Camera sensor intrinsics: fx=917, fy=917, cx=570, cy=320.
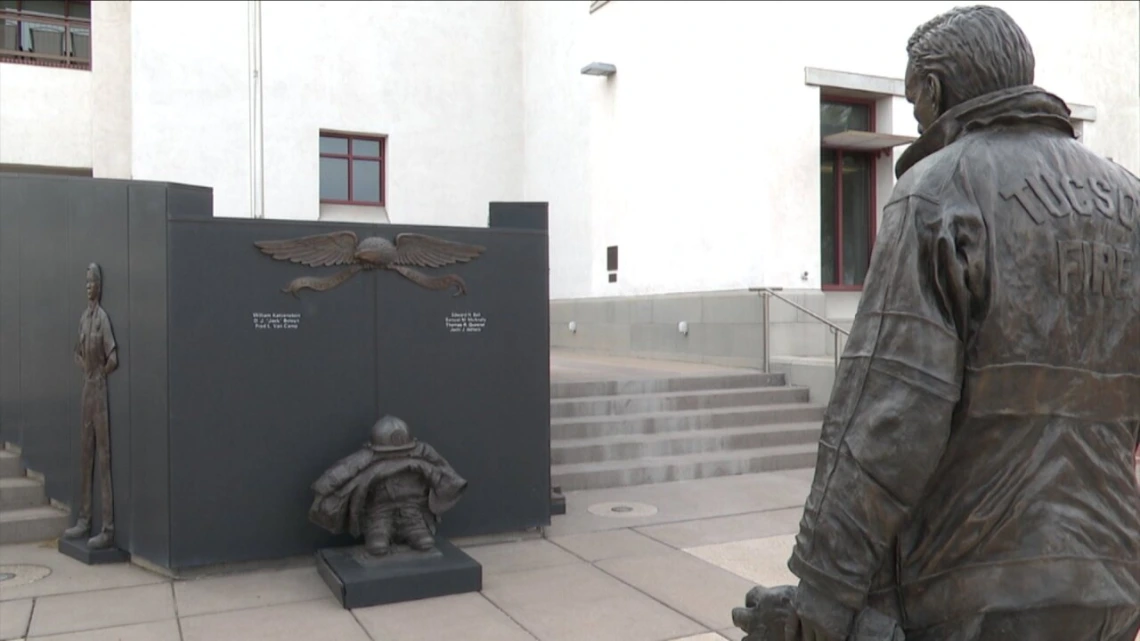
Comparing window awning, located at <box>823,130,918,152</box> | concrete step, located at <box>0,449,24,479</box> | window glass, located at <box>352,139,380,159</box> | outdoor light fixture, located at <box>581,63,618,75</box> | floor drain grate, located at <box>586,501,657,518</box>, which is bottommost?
floor drain grate, located at <box>586,501,657,518</box>

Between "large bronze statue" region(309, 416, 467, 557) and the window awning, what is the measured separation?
10.2m

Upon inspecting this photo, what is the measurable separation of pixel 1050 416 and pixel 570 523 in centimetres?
586

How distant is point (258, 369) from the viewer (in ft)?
20.3

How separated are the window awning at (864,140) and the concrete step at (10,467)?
38.1ft

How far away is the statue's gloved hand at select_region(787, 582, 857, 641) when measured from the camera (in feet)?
6.22

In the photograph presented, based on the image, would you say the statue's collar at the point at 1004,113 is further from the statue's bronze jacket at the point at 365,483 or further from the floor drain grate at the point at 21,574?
the floor drain grate at the point at 21,574

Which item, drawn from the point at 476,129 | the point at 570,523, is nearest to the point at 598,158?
the point at 476,129

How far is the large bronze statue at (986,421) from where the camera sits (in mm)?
1897

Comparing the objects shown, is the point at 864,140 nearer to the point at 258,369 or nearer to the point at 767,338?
the point at 767,338

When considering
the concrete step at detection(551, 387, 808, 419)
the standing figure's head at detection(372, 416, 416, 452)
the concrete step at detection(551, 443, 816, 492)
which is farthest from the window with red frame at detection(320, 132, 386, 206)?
the standing figure's head at detection(372, 416, 416, 452)

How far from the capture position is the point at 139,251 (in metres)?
6.25

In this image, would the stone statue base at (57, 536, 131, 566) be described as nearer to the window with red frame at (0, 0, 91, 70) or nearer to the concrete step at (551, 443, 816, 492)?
the concrete step at (551, 443, 816, 492)

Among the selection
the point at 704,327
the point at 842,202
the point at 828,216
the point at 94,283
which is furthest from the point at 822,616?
the point at 842,202

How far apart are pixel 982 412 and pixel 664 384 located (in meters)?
9.48
